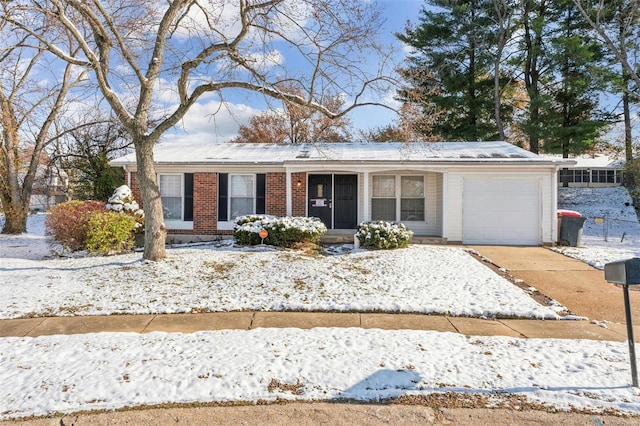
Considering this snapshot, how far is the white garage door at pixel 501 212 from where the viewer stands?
1166 cm

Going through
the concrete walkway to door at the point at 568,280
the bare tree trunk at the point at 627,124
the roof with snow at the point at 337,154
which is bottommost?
the concrete walkway to door at the point at 568,280

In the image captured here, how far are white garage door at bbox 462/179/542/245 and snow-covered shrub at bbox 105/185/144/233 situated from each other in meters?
10.2

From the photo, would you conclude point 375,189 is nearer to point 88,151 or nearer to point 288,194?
point 288,194

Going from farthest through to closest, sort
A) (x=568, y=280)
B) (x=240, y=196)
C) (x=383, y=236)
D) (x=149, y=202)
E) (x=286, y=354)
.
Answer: (x=240, y=196) → (x=383, y=236) → (x=149, y=202) → (x=568, y=280) → (x=286, y=354)

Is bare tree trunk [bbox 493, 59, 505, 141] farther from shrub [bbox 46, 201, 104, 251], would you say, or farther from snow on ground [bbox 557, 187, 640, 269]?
shrub [bbox 46, 201, 104, 251]

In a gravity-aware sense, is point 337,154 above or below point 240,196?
above

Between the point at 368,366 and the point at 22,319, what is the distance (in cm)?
514

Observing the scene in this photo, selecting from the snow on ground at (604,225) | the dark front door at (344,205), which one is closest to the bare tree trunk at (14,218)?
the dark front door at (344,205)

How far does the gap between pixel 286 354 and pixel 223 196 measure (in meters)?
9.45

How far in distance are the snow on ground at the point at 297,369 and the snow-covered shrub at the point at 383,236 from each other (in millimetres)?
5521

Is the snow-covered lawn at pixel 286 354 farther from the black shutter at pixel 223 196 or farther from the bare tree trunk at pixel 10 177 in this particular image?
the bare tree trunk at pixel 10 177

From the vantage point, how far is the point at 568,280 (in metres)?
7.62

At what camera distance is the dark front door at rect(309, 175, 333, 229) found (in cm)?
1313

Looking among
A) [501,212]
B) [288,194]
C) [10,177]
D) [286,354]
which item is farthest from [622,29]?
[10,177]
